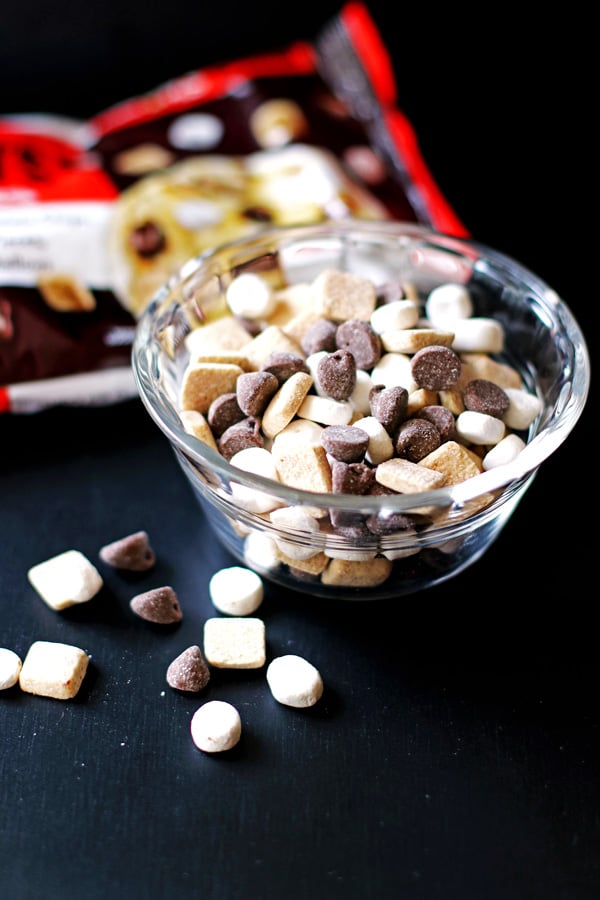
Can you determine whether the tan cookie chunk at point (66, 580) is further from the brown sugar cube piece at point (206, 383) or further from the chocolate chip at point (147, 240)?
the chocolate chip at point (147, 240)

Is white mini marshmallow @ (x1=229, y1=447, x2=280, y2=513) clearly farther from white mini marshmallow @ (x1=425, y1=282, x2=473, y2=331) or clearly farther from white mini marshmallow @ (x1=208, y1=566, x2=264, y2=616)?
white mini marshmallow @ (x1=425, y1=282, x2=473, y2=331)

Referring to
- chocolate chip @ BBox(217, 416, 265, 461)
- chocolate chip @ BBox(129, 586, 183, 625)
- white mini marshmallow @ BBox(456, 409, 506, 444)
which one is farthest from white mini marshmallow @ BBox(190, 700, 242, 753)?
white mini marshmallow @ BBox(456, 409, 506, 444)

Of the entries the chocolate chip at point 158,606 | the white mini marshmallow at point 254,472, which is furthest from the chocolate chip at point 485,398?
the chocolate chip at point 158,606

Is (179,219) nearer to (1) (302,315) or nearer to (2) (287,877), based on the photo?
(1) (302,315)

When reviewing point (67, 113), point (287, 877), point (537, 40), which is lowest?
point (287, 877)

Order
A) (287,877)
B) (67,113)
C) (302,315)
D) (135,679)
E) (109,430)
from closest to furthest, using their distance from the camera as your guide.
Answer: (287,877), (135,679), (302,315), (109,430), (67,113)

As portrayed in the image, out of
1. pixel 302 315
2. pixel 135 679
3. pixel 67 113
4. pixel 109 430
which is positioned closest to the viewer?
pixel 135 679

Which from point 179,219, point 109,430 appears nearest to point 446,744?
point 109,430
